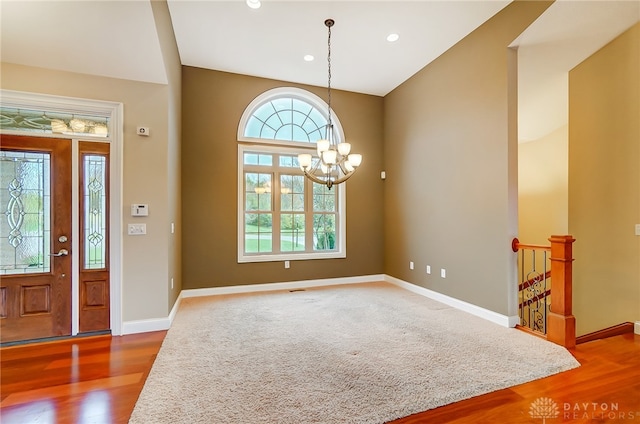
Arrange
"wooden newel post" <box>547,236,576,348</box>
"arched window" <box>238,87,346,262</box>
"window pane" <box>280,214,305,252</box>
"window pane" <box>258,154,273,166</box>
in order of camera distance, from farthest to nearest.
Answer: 1. "window pane" <box>280,214,305,252</box>
2. "window pane" <box>258,154,273,166</box>
3. "arched window" <box>238,87,346,262</box>
4. "wooden newel post" <box>547,236,576,348</box>

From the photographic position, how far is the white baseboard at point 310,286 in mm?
3205

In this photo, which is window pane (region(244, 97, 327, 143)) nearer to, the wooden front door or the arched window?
the arched window

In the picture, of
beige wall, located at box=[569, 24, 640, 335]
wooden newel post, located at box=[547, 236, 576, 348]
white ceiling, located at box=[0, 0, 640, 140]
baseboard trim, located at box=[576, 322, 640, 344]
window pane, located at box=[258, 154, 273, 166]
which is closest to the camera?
white ceiling, located at box=[0, 0, 640, 140]

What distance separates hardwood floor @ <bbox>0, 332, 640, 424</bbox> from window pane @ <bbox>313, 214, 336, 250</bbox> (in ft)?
10.3

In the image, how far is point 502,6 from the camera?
3.26m

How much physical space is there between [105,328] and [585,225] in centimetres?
602

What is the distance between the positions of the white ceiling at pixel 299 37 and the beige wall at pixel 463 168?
27 centimetres

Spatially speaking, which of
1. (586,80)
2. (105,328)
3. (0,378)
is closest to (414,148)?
(586,80)

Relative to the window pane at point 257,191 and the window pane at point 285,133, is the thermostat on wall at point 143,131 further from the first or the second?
the window pane at point 285,133

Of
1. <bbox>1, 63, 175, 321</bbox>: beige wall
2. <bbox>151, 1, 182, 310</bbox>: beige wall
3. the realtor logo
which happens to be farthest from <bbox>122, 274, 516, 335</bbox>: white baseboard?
the realtor logo

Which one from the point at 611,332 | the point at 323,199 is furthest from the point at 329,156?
the point at 611,332

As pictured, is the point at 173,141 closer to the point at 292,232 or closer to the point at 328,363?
the point at 292,232

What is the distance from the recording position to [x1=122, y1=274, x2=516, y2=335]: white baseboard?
321 cm

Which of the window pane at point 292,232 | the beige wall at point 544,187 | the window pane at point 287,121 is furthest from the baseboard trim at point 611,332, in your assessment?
the window pane at point 287,121
